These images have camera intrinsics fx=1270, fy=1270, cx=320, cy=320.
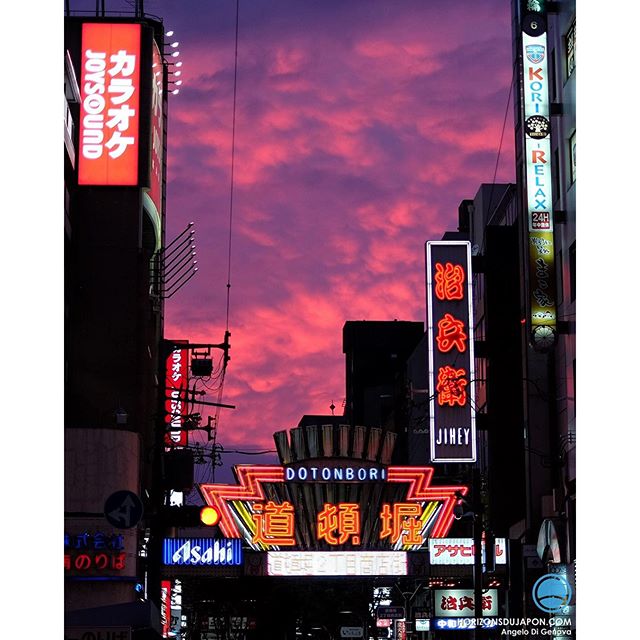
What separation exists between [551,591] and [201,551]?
15212 mm

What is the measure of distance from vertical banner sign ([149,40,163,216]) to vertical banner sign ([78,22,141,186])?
111cm

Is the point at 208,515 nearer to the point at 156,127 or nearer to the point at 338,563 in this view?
the point at 338,563

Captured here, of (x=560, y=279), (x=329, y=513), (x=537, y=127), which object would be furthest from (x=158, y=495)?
(x=537, y=127)

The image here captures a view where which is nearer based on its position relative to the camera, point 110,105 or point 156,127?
point 110,105

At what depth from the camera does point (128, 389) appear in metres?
45.1

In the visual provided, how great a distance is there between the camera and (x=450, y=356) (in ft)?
160

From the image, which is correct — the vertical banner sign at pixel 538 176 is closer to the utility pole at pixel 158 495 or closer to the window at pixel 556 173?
the window at pixel 556 173

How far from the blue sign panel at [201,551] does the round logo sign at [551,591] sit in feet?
46.3
